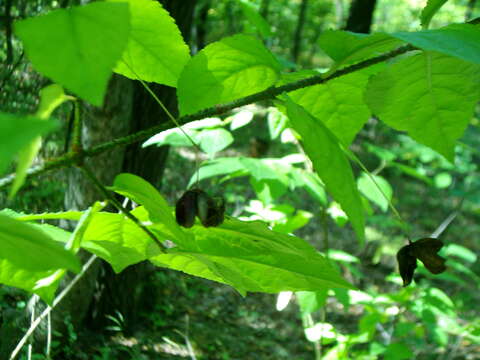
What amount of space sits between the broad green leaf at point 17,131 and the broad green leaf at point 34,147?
98mm

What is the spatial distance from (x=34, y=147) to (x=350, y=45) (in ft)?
1.17

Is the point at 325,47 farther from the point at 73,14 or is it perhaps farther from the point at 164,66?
the point at 73,14

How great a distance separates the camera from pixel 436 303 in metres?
2.64

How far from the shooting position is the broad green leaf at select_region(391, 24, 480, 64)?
0.41 meters

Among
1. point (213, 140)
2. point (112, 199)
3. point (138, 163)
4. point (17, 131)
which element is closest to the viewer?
point (17, 131)

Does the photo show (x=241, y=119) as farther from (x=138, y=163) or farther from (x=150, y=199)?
Answer: (x=150, y=199)

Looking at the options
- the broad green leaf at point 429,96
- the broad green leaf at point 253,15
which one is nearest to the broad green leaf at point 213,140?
the broad green leaf at point 253,15

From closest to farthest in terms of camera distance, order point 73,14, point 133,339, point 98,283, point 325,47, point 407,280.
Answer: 1. point 73,14
2. point 325,47
3. point 407,280
4. point 98,283
5. point 133,339

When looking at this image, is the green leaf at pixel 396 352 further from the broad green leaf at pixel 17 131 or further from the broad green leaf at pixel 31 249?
the broad green leaf at pixel 17 131

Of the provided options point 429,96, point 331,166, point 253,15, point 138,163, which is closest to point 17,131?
point 331,166

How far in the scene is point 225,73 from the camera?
58 cm

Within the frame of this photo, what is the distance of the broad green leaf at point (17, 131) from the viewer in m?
0.23

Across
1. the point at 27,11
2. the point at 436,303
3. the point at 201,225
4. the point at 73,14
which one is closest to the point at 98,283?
the point at 27,11

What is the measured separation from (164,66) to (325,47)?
0.64 feet
